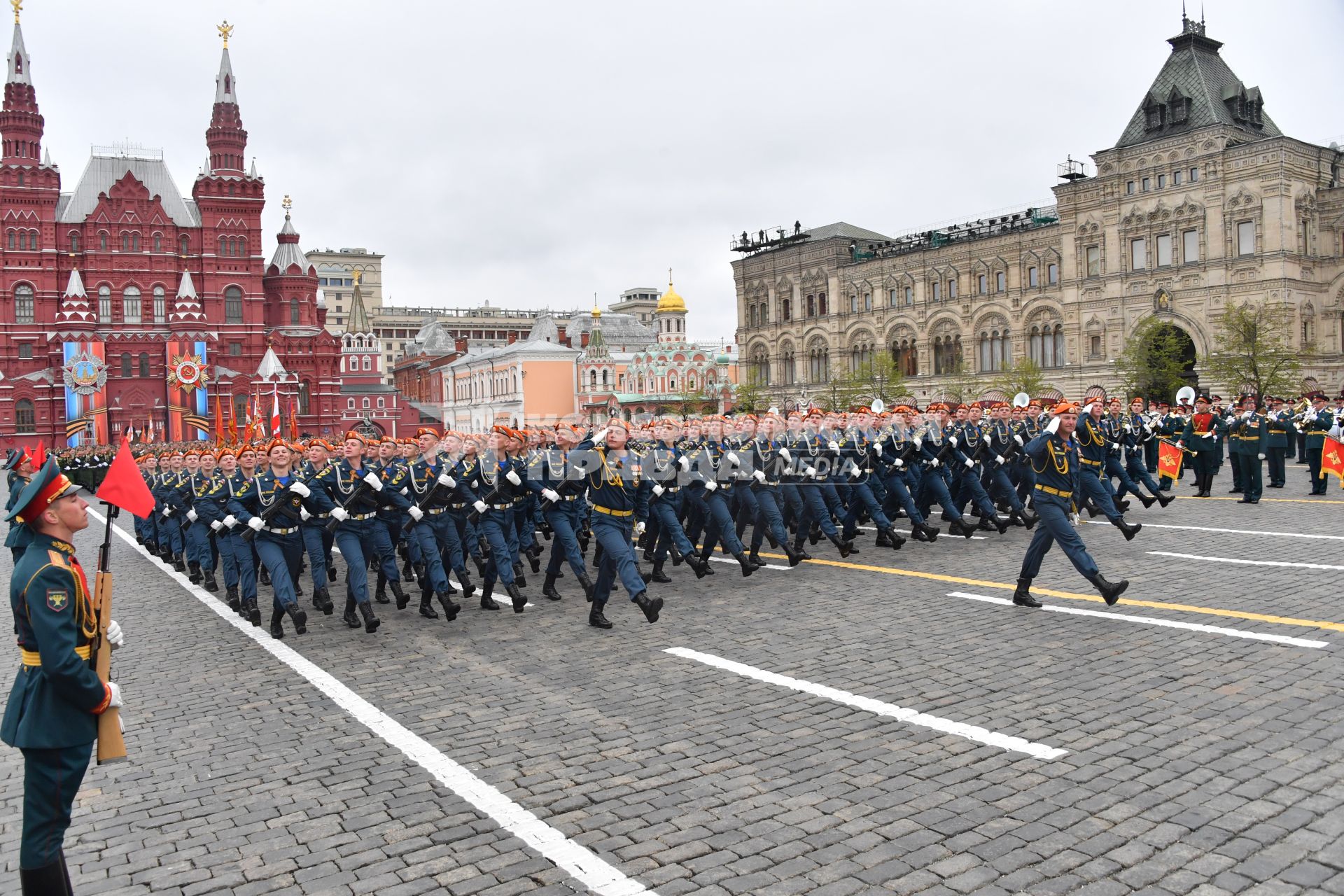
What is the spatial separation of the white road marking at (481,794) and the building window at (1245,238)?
5244 cm

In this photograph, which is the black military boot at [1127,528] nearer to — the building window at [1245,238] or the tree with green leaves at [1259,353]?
the tree with green leaves at [1259,353]

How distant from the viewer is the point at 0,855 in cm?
516

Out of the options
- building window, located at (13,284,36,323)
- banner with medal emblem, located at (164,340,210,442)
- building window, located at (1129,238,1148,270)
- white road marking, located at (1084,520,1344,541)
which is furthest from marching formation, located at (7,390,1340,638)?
building window, located at (13,284,36,323)

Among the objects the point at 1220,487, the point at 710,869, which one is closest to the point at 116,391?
the point at 1220,487

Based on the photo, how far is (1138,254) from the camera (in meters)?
53.2

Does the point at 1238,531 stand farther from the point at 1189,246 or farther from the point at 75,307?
the point at 75,307

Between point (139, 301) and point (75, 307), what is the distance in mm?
4344

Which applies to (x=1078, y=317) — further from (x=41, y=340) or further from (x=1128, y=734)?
(x=41, y=340)

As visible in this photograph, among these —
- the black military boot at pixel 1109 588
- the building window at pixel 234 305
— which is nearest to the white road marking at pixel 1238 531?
the black military boot at pixel 1109 588

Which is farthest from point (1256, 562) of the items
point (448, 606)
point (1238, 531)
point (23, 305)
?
point (23, 305)

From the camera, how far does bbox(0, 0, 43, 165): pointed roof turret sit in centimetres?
6544

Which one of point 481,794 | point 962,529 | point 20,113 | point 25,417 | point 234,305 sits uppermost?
point 20,113

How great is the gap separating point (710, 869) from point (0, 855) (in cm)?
374

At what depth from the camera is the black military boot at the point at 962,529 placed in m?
14.9
